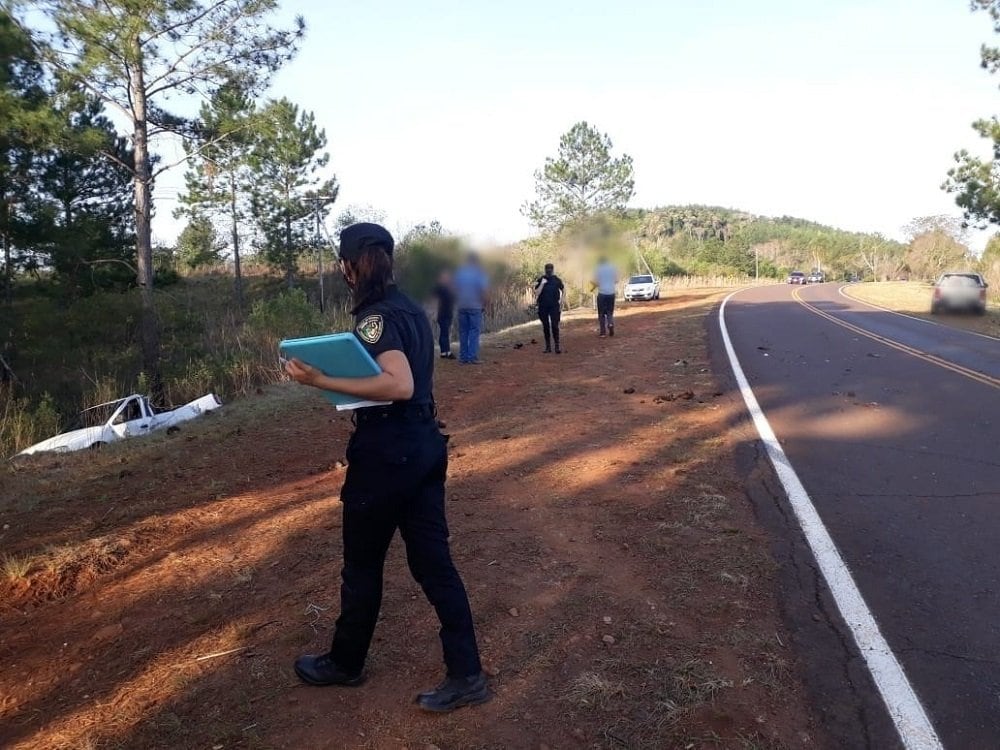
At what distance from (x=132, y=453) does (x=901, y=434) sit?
7797mm

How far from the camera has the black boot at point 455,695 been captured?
2.90 m

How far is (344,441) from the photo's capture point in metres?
7.65

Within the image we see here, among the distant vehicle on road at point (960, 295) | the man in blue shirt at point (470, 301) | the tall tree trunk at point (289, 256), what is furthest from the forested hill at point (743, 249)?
the man in blue shirt at point (470, 301)

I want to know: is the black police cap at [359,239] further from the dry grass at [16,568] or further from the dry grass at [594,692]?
the dry grass at [16,568]

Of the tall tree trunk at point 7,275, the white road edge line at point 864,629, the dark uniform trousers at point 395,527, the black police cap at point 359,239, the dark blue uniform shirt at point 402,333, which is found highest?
the tall tree trunk at point 7,275

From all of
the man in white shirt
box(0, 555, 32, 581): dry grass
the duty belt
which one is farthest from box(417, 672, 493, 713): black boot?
the man in white shirt

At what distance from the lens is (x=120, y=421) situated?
36.0ft

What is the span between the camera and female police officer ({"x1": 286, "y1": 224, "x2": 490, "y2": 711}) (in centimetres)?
271

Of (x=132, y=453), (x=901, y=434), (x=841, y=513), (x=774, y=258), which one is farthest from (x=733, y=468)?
(x=774, y=258)

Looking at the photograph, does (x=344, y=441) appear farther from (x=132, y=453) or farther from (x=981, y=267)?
(x=981, y=267)

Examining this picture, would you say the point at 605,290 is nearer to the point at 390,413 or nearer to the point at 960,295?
the point at 960,295

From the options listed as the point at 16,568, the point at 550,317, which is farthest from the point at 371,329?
the point at 550,317

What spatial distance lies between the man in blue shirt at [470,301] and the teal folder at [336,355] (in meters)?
5.31

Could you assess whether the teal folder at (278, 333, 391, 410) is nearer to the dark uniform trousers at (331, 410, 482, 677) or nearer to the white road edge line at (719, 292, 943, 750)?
the dark uniform trousers at (331, 410, 482, 677)
